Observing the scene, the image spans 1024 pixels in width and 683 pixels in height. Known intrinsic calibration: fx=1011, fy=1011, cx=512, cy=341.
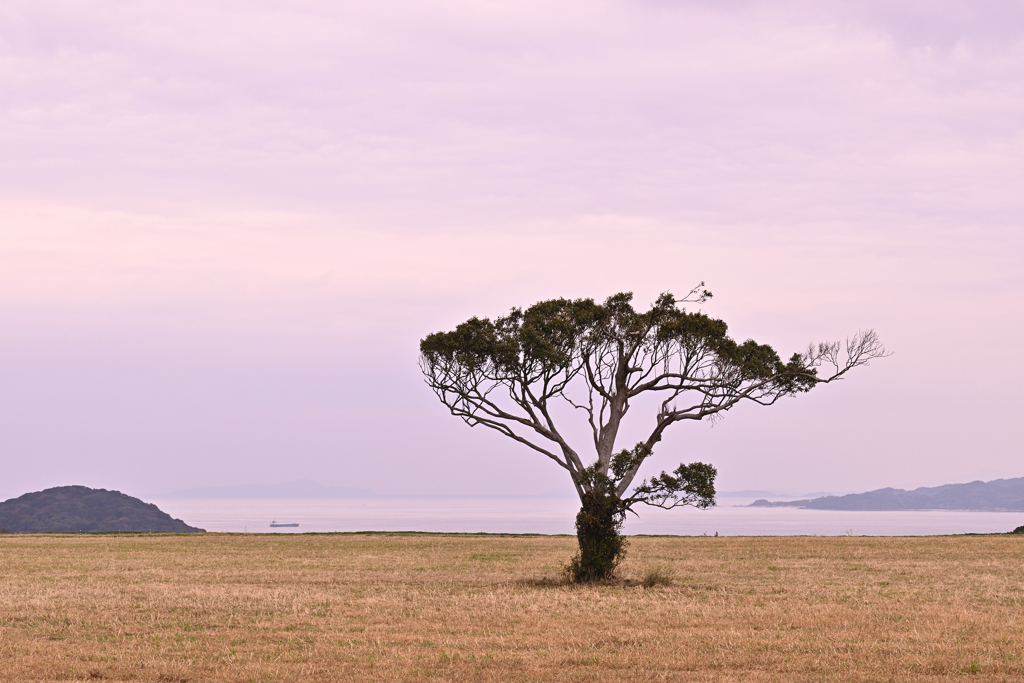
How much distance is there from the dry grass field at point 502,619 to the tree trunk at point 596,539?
2.84 feet

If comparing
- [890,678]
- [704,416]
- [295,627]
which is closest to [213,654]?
[295,627]

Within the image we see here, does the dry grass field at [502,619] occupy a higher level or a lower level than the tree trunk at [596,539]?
lower

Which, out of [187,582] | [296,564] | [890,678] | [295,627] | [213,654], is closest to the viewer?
[890,678]

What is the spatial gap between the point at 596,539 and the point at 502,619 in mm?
8215

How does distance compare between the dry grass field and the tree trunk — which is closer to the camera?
the dry grass field

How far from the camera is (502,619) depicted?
66.5 ft

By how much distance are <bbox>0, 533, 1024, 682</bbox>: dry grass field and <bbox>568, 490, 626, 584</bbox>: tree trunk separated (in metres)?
0.87

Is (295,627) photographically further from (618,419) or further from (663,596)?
(618,419)

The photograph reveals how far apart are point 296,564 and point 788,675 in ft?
81.1

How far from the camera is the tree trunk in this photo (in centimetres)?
2773

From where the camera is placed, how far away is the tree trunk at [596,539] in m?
27.7

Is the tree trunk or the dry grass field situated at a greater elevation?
the tree trunk

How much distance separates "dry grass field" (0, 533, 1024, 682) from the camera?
15.0 m

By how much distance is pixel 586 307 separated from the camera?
2931 centimetres
